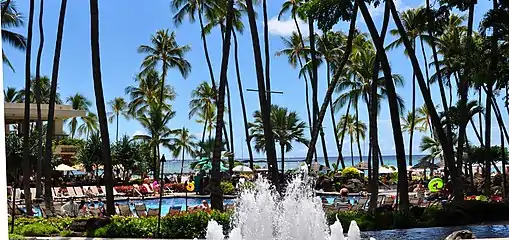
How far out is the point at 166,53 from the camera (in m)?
48.0

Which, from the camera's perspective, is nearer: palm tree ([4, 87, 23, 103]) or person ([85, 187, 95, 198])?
person ([85, 187, 95, 198])

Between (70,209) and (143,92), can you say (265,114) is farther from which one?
(143,92)

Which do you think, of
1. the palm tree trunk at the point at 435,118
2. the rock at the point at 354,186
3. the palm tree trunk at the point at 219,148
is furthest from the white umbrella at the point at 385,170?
the palm tree trunk at the point at 219,148

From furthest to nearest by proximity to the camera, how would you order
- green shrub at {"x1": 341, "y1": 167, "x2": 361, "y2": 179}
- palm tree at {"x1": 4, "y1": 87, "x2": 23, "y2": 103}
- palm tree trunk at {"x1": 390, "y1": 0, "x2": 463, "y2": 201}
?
palm tree at {"x1": 4, "y1": 87, "x2": 23, "y2": 103} < green shrub at {"x1": 341, "y1": 167, "x2": 361, "y2": 179} < palm tree trunk at {"x1": 390, "y1": 0, "x2": 463, "y2": 201}

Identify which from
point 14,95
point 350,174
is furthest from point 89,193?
point 14,95

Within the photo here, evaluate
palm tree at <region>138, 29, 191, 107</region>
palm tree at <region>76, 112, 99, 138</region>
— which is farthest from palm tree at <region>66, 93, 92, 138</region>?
palm tree at <region>138, 29, 191, 107</region>

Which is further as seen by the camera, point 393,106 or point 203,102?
point 203,102

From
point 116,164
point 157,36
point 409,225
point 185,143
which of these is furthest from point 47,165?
point 185,143

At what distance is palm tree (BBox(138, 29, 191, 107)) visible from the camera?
47.8 metres

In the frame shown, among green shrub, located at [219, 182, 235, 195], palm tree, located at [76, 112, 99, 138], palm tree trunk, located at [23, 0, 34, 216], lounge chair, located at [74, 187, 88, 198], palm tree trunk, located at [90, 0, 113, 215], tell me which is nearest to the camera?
Answer: palm tree trunk, located at [90, 0, 113, 215]

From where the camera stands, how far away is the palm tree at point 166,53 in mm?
47844

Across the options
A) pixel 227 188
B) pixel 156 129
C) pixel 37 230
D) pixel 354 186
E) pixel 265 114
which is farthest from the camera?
pixel 156 129

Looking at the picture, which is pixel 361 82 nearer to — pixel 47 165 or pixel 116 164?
pixel 116 164

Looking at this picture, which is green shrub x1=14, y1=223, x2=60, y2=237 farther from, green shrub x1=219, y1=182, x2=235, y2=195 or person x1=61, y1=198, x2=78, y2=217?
green shrub x1=219, y1=182, x2=235, y2=195
